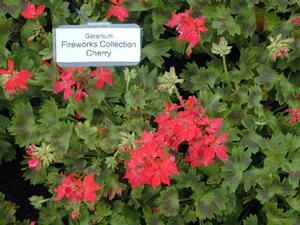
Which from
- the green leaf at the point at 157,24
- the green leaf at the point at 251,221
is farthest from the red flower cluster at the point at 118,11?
the green leaf at the point at 251,221

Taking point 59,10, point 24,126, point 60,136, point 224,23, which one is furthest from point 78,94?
point 224,23

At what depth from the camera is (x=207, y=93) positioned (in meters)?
1.94

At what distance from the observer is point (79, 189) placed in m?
1.66

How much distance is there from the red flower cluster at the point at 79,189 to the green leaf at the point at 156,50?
1.97ft

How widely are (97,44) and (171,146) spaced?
400 millimetres

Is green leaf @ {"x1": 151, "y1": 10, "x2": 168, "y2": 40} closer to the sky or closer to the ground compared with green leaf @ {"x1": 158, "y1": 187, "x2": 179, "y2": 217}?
closer to the sky

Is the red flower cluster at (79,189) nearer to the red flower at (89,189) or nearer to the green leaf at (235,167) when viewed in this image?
the red flower at (89,189)

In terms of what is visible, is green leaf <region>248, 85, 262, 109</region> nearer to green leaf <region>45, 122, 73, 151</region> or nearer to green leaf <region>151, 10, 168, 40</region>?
green leaf <region>151, 10, 168, 40</region>

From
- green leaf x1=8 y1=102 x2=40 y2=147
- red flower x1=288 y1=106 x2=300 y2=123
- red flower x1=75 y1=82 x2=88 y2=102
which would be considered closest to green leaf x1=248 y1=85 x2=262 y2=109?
red flower x1=288 y1=106 x2=300 y2=123

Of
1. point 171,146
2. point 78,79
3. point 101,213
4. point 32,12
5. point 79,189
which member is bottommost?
point 101,213

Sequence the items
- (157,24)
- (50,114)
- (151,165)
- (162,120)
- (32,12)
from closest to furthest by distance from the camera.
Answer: (151,165) → (162,120) → (50,114) → (32,12) → (157,24)

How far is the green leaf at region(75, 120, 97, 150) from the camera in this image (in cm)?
179

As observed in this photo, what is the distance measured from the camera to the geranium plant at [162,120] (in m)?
1.71

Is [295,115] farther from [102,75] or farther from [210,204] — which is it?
[102,75]
